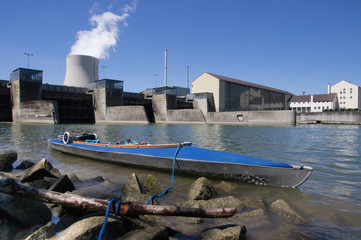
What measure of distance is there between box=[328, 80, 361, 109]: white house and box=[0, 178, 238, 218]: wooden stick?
93666 mm

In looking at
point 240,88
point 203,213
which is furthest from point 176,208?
point 240,88

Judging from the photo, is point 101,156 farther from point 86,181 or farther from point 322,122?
point 322,122

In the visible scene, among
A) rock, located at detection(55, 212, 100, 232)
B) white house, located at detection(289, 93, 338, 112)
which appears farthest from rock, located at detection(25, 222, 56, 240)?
white house, located at detection(289, 93, 338, 112)

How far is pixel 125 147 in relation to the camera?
350 inches

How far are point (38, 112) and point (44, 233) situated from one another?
116ft

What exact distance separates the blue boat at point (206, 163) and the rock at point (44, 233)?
4366mm

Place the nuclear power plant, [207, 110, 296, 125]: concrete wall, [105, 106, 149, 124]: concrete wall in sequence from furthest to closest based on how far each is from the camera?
[207, 110, 296, 125]: concrete wall < [105, 106, 149, 124]: concrete wall < the nuclear power plant

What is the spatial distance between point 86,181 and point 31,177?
143 centimetres

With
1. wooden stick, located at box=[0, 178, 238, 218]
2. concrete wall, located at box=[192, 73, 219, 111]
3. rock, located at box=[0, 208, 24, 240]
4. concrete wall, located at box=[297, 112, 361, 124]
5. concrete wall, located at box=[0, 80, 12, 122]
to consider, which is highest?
concrete wall, located at box=[192, 73, 219, 111]

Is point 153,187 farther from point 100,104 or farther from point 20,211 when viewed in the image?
point 100,104

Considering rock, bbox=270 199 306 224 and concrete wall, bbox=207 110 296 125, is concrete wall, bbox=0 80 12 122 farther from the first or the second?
rock, bbox=270 199 306 224

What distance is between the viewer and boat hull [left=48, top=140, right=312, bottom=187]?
6.31 meters

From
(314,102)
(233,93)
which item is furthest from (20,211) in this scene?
(314,102)

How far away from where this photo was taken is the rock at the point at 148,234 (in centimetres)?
319
